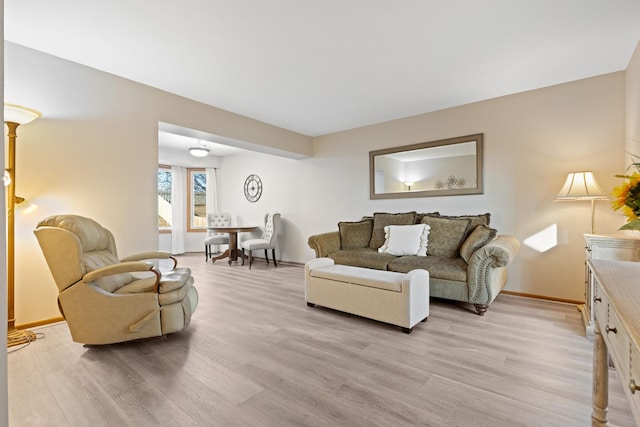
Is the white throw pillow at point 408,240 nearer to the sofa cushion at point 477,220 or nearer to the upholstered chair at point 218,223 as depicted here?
the sofa cushion at point 477,220

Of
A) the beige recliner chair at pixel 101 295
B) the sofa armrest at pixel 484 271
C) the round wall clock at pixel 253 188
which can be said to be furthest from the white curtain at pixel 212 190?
the sofa armrest at pixel 484 271

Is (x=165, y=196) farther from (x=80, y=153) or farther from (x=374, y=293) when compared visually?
(x=374, y=293)

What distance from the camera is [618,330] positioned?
2.83ft

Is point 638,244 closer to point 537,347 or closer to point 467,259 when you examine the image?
point 537,347

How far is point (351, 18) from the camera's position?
212 cm

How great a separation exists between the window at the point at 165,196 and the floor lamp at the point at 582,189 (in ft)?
24.5

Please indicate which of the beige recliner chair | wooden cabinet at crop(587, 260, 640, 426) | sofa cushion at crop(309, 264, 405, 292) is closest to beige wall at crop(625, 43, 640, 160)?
wooden cabinet at crop(587, 260, 640, 426)

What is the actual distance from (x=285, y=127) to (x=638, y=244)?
4.35 meters

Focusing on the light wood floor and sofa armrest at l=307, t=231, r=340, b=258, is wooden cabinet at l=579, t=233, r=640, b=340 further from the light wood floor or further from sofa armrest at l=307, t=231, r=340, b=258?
sofa armrest at l=307, t=231, r=340, b=258

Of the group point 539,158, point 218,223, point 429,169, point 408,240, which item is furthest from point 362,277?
point 218,223

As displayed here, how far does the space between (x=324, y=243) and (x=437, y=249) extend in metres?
1.42

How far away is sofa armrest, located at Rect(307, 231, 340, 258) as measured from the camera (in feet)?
12.6

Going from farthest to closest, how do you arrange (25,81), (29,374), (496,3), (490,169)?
1. (490,169)
2. (25,81)
3. (496,3)
4. (29,374)

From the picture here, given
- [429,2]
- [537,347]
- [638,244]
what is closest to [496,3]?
[429,2]
